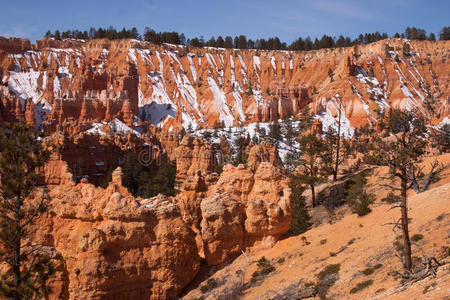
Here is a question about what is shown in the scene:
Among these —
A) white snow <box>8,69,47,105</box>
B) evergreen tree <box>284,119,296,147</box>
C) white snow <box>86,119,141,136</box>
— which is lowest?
evergreen tree <box>284,119,296,147</box>

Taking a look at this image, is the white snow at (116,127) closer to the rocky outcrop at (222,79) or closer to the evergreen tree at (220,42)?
the rocky outcrop at (222,79)

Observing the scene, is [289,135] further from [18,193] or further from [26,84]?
[26,84]

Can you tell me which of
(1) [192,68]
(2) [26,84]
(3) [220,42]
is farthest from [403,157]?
(3) [220,42]

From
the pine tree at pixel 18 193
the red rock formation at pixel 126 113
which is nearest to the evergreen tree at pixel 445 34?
the red rock formation at pixel 126 113

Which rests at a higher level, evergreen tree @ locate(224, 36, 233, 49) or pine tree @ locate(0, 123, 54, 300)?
evergreen tree @ locate(224, 36, 233, 49)

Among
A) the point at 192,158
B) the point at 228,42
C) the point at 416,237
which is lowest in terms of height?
the point at 416,237

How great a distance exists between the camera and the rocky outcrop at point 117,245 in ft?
46.6

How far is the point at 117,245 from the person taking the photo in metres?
15.0

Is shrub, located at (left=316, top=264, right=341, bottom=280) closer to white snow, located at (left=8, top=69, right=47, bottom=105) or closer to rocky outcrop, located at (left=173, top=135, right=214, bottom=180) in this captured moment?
rocky outcrop, located at (left=173, top=135, right=214, bottom=180)

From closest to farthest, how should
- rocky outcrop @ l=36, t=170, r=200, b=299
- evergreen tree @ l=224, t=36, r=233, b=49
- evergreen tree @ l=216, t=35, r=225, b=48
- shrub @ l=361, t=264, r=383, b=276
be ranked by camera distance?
1. shrub @ l=361, t=264, r=383, b=276
2. rocky outcrop @ l=36, t=170, r=200, b=299
3. evergreen tree @ l=224, t=36, r=233, b=49
4. evergreen tree @ l=216, t=35, r=225, b=48

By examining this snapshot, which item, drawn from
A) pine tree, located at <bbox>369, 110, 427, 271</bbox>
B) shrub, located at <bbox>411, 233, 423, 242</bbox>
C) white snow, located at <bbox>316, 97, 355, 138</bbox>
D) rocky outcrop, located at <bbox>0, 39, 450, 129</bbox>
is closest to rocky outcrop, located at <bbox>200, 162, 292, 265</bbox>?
shrub, located at <bbox>411, 233, 423, 242</bbox>

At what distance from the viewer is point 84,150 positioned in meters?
55.0

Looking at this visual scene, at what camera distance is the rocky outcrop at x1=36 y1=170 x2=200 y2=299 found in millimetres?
14219

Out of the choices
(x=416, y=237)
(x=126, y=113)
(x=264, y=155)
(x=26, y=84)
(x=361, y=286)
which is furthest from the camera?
(x=26, y=84)
